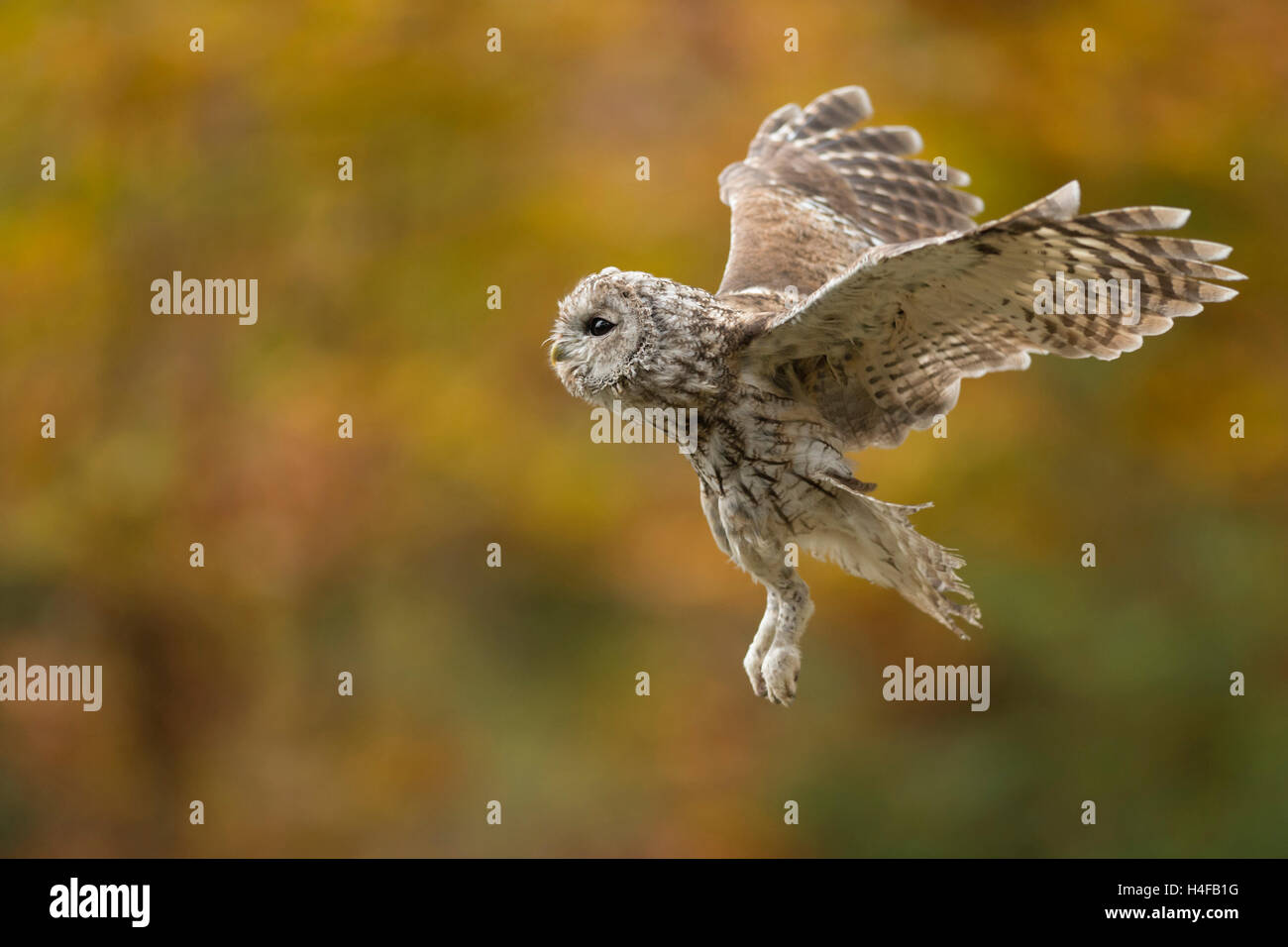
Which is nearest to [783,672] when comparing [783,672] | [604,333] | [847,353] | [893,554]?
[783,672]

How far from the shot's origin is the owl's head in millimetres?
3346

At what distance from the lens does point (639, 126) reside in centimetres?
1020

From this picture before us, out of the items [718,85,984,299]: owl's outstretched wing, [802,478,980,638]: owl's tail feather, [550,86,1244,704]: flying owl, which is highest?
[718,85,984,299]: owl's outstretched wing

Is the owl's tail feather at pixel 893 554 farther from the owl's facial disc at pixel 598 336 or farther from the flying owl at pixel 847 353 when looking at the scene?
the owl's facial disc at pixel 598 336

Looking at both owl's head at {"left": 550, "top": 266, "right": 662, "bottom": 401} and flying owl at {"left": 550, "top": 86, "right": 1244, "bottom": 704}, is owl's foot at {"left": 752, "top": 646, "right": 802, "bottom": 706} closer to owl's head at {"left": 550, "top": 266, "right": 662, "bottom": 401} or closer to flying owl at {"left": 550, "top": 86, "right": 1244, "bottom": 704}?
flying owl at {"left": 550, "top": 86, "right": 1244, "bottom": 704}

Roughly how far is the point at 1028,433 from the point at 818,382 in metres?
6.31

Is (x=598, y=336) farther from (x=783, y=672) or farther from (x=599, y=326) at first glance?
(x=783, y=672)

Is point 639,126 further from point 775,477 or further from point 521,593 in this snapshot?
point 775,477

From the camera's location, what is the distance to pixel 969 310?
3.48 m

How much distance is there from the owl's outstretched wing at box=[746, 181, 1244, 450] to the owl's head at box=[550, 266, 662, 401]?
31cm

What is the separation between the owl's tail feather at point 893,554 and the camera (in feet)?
11.7

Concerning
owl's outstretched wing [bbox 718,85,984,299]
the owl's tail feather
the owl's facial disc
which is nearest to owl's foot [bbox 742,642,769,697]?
the owl's tail feather

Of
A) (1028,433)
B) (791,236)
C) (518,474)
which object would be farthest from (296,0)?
(791,236)

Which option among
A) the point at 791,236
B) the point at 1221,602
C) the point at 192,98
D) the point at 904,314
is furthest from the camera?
the point at 192,98
